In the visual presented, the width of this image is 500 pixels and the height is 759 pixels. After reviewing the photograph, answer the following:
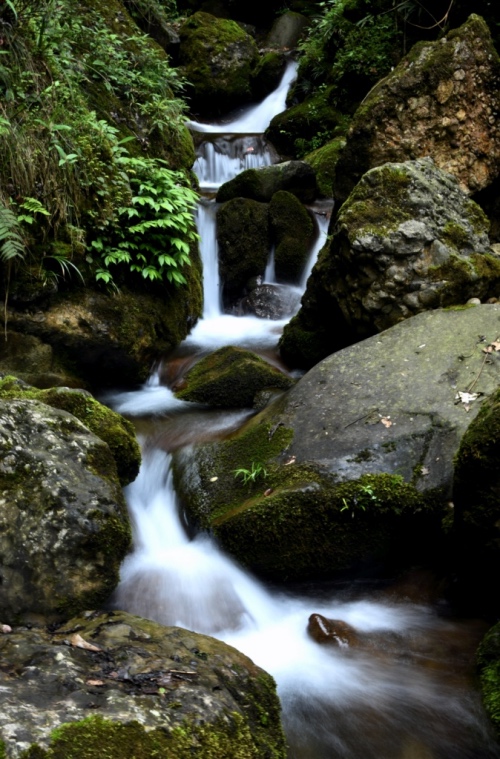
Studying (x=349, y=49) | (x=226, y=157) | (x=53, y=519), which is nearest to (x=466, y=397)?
(x=53, y=519)

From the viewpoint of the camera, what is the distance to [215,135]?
44.2 feet

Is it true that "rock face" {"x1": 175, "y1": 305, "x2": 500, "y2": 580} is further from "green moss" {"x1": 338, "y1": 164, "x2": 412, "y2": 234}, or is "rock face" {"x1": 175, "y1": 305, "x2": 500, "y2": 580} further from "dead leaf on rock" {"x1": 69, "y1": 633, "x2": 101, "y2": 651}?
"dead leaf on rock" {"x1": 69, "y1": 633, "x2": 101, "y2": 651}

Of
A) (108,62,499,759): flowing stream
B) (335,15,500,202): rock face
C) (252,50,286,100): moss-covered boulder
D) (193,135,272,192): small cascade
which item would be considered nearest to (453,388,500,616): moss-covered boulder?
(108,62,499,759): flowing stream

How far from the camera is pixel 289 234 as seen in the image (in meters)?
9.73

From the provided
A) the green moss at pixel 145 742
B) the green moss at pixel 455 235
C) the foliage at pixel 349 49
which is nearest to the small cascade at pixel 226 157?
the foliage at pixel 349 49

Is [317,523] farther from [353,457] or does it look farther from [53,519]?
[53,519]

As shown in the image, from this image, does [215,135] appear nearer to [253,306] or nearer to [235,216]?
[235,216]

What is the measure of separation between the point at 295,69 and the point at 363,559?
14996 mm

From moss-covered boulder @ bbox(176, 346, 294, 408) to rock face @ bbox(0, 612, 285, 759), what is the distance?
10.5ft

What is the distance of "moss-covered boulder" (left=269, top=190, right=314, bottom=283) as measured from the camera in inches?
379

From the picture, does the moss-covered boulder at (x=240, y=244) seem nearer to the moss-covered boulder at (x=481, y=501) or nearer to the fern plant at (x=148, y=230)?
the fern plant at (x=148, y=230)

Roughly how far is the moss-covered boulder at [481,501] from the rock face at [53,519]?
204cm

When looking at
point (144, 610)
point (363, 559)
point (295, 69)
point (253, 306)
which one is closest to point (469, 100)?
point (253, 306)

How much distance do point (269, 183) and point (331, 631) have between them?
26.3 feet
